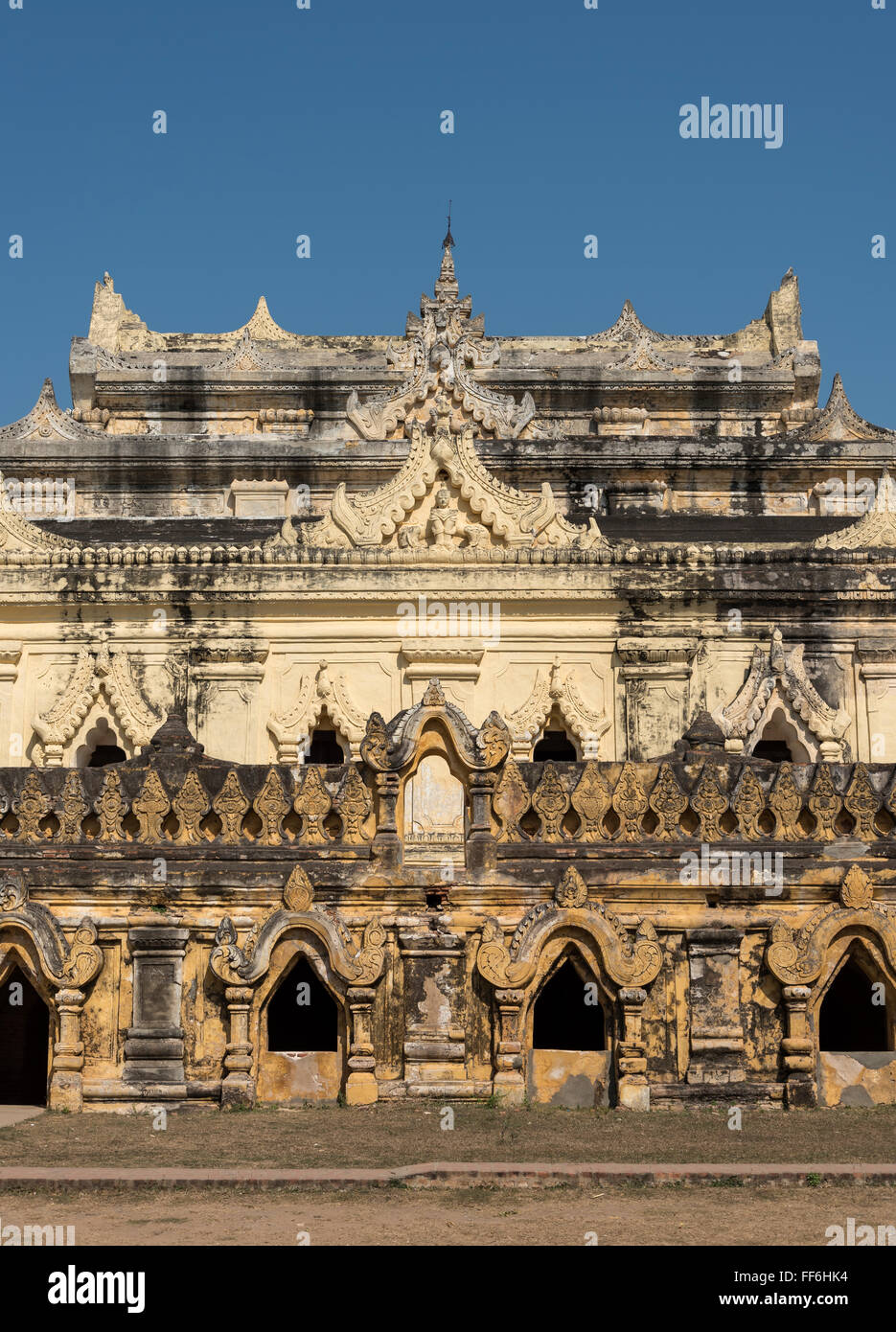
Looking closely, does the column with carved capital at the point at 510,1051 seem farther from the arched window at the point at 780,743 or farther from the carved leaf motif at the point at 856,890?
the arched window at the point at 780,743

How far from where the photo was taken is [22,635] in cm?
2356

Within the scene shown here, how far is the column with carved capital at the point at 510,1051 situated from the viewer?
50.3 feet

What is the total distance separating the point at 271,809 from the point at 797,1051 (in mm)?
5315

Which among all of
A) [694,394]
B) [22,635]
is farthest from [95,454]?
[694,394]

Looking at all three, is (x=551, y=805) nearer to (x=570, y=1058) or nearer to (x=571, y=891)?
(x=571, y=891)

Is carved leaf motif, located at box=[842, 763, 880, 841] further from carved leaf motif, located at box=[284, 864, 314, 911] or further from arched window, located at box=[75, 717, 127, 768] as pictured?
arched window, located at box=[75, 717, 127, 768]

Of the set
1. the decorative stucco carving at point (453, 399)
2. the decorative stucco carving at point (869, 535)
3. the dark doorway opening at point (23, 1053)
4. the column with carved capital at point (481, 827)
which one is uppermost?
the decorative stucco carving at point (453, 399)

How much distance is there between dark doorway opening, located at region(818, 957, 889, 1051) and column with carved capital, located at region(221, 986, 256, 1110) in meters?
5.67

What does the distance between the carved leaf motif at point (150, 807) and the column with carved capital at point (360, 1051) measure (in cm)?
243

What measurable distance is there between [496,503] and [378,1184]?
45.1ft

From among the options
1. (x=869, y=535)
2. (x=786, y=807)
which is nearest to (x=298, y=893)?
(x=786, y=807)

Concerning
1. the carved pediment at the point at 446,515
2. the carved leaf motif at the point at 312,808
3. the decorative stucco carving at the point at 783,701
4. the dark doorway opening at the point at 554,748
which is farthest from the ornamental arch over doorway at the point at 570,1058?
the carved pediment at the point at 446,515

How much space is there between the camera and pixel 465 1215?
34.5 ft
